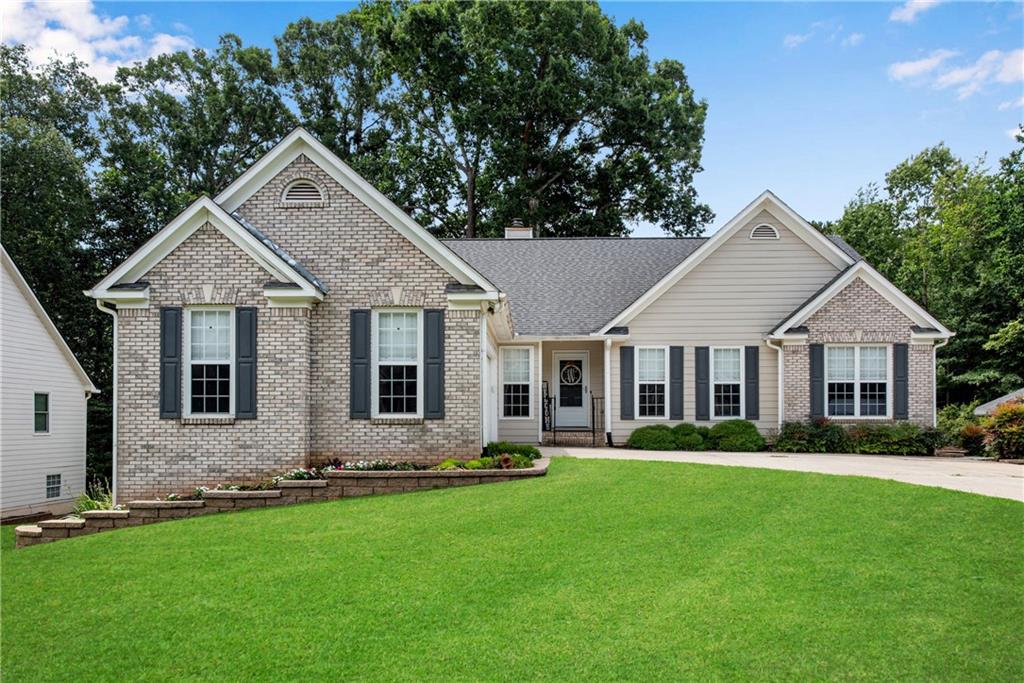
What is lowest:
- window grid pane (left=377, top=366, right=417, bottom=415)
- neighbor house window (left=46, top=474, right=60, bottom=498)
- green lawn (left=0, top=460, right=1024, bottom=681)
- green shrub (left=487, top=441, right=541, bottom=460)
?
neighbor house window (left=46, top=474, right=60, bottom=498)

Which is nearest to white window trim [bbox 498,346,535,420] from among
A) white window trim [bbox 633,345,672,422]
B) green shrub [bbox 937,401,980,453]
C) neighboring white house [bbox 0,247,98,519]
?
white window trim [bbox 633,345,672,422]

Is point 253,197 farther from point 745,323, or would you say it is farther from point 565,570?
point 745,323

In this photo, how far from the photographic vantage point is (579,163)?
39.1m

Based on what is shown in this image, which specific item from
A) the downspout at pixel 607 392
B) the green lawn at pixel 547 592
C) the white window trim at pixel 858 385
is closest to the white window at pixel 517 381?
the downspout at pixel 607 392

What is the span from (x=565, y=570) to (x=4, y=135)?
94.7ft

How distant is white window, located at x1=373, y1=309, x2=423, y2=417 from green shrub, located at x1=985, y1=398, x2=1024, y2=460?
1383 centimetres

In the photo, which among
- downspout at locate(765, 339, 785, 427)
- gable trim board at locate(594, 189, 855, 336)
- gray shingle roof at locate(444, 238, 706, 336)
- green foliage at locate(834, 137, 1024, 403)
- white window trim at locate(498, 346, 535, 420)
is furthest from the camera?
green foliage at locate(834, 137, 1024, 403)

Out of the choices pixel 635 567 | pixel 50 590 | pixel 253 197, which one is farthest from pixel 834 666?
pixel 253 197

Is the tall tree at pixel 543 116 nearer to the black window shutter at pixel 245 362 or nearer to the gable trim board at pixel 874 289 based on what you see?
the gable trim board at pixel 874 289

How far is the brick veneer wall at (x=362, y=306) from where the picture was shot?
13.5 meters

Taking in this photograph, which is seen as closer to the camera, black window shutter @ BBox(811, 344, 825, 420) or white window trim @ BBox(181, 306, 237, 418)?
white window trim @ BBox(181, 306, 237, 418)

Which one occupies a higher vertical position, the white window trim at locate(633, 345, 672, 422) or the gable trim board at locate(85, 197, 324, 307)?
the gable trim board at locate(85, 197, 324, 307)

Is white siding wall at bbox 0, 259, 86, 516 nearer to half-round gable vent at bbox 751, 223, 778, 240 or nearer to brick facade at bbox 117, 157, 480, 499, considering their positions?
brick facade at bbox 117, 157, 480, 499

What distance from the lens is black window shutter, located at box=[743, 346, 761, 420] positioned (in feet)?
63.6
